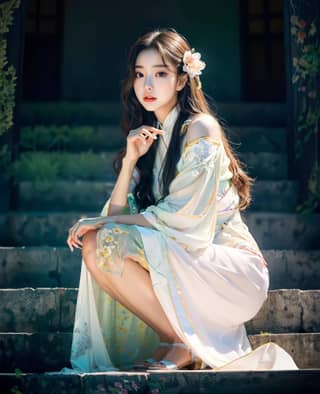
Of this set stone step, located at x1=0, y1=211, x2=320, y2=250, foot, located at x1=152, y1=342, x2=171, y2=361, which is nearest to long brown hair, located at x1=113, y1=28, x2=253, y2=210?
foot, located at x1=152, y1=342, x2=171, y2=361

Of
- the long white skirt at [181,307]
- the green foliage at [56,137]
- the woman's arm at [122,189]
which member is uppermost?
the green foliage at [56,137]

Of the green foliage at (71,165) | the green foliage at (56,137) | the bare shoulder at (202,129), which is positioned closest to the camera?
the bare shoulder at (202,129)

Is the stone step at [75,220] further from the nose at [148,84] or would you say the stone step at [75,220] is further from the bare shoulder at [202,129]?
the nose at [148,84]

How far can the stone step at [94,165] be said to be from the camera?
5.47 metres

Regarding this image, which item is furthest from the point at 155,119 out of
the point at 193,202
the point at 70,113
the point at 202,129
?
the point at 70,113

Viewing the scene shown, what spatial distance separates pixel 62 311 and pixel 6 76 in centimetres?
195

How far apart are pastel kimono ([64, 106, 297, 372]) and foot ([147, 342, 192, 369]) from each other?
0.15ft

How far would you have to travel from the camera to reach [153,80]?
11.2 feet

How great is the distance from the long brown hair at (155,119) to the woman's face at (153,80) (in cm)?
3

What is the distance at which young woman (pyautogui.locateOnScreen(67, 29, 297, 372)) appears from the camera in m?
3.14

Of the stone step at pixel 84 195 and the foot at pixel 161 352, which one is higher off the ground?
the stone step at pixel 84 195

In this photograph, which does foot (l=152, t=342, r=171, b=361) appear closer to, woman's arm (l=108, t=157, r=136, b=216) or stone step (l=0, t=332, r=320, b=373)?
stone step (l=0, t=332, r=320, b=373)

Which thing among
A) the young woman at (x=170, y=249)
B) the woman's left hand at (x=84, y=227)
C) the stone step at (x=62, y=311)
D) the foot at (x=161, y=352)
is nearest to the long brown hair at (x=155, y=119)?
the young woman at (x=170, y=249)

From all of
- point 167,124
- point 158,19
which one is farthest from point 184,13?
point 167,124
